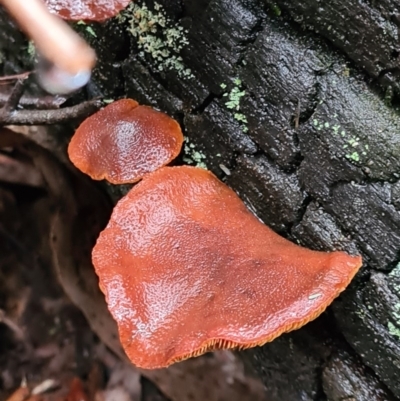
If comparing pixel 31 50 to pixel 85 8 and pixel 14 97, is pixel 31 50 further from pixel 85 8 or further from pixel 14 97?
pixel 85 8

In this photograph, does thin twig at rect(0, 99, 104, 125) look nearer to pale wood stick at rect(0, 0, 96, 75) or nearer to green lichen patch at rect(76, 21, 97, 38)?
green lichen patch at rect(76, 21, 97, 38)

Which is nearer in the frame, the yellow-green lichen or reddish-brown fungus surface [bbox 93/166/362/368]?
reddish-brown fungus surface [bbox 93/166/362/368]

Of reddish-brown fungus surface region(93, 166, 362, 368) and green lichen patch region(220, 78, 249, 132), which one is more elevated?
green lichen patch region(220, 78, 249, 132)

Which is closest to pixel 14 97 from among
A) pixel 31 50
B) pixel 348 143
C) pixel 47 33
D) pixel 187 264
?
pixel 31 50

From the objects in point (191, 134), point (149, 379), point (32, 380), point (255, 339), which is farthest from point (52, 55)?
point (32, 380)

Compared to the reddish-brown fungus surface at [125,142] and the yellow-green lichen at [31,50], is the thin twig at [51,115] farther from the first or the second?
the yellow-green lichen at [31,50]

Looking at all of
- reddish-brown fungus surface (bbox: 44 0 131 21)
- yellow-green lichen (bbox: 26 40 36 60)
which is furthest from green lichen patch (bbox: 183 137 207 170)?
yellow-green lichen (bbox: 26 40 36 60)
